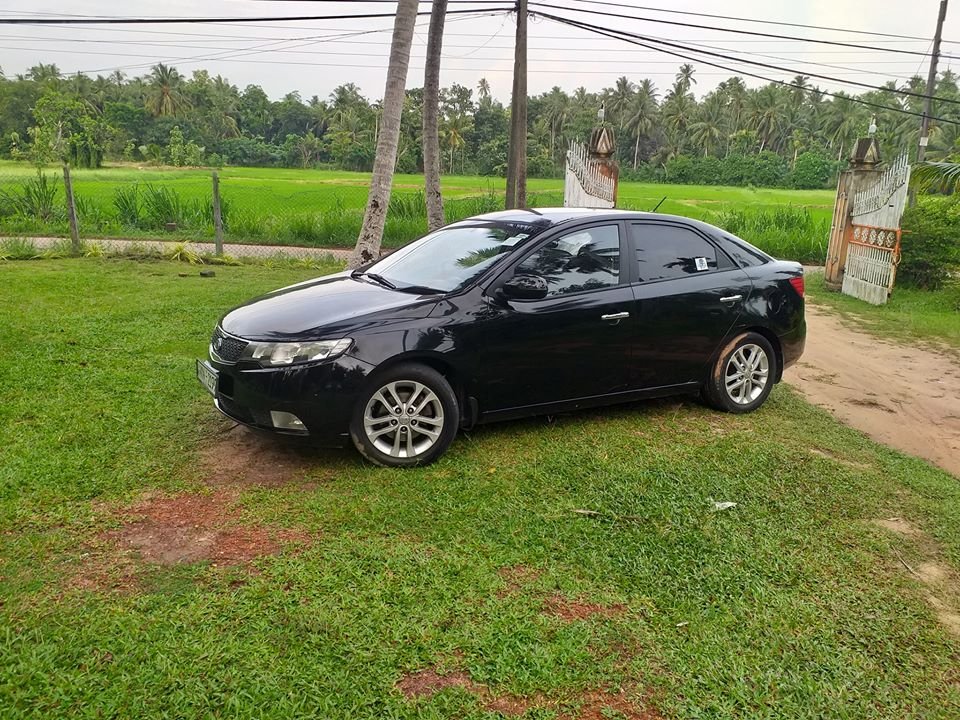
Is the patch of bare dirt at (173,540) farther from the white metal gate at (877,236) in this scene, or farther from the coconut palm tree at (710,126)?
the coconut palm tree at (710,126)

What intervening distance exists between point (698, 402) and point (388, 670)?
13.5ft

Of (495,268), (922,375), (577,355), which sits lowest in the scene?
(922,375)

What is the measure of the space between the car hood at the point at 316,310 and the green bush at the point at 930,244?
1137 centimetres

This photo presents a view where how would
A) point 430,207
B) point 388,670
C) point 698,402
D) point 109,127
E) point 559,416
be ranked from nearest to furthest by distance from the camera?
point 388,670, point 559,416, point 698,402, point 430,207, point 109,127

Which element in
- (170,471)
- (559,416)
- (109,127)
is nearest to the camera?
(170,471)

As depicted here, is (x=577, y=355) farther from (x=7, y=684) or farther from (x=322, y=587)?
(x=7, y=684)

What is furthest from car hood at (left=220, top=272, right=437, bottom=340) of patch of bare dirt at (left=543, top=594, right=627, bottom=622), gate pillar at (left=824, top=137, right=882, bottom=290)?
gate pillar at (left=824, top=137, right=882, bottom=290)

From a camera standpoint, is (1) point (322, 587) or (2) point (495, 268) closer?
(1) point (322, 587)

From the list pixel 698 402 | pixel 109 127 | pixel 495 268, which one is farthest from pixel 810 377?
pixel 109 127

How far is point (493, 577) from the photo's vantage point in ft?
11.2

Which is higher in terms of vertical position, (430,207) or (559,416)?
(430,207)

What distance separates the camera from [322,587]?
3291 mm

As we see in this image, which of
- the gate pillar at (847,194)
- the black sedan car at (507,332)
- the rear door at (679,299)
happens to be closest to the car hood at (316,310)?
the black sedan car at (507,332)

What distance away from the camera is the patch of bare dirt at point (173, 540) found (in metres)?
3.36
